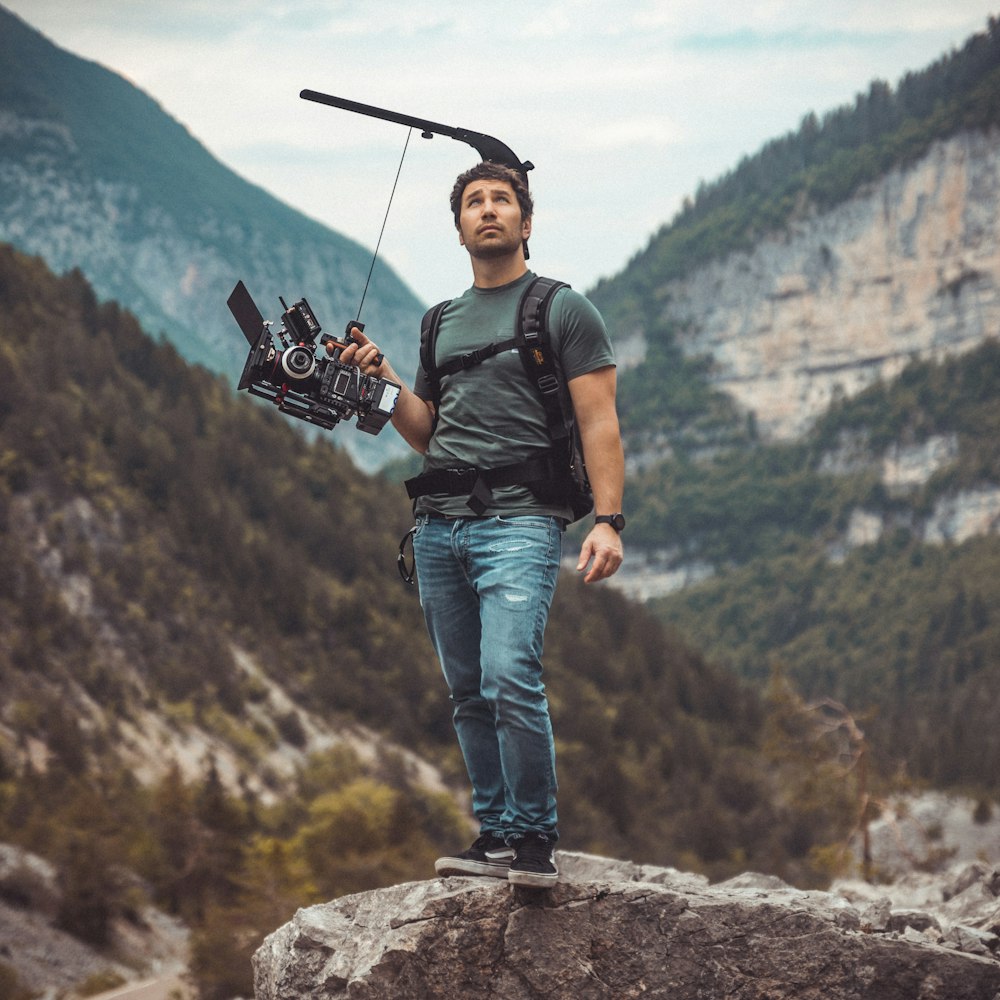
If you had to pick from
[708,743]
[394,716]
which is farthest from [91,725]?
[708,743]

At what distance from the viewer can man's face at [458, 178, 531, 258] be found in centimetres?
632

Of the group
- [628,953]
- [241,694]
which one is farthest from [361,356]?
[241,694]

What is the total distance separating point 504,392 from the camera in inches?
246

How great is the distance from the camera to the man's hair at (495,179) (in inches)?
253

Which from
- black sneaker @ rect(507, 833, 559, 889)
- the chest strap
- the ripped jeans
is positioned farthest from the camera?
the chest strap

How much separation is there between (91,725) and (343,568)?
33.9 m

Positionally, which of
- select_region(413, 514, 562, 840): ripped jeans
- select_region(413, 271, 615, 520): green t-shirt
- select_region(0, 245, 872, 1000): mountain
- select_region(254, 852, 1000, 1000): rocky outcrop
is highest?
select_region(413, 271, 615, 520): green t-shirt

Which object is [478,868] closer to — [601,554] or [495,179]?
[601,554]

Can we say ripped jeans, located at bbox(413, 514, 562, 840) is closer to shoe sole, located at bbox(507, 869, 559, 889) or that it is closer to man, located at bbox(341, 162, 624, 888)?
man, located at bbox(341, 162, 624, 888)

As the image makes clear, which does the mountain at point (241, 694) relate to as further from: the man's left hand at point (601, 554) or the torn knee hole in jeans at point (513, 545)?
the man's left hand at point (601, 554)

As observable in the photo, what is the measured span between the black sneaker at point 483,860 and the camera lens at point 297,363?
215cm

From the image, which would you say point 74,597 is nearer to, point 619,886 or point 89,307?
point 89,307

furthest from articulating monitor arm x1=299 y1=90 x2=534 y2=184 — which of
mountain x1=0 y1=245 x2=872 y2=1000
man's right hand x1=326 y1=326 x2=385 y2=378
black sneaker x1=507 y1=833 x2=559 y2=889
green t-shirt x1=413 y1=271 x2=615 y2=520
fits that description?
mountain x1=0 y1=245 x2=872 y2=1000

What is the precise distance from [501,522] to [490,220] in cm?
130
